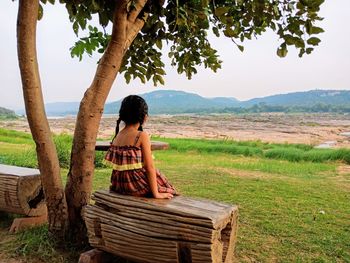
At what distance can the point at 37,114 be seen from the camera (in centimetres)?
350

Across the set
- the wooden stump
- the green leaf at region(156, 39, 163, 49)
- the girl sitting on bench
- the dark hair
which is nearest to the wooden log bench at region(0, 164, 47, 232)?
the wooden stump

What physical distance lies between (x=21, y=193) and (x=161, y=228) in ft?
6.55

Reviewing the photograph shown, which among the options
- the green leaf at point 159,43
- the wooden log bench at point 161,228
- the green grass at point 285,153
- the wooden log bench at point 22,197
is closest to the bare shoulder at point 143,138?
the wooden log bench at point 161,228

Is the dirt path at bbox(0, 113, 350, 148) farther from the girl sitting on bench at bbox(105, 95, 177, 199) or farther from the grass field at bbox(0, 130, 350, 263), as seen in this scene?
the girl sitting on bench at bbox(105, 95, 177, 199)

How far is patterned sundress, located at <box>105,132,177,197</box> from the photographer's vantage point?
310 centimetres

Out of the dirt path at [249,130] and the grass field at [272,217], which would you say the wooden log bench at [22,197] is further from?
the dirt path at [249,130]

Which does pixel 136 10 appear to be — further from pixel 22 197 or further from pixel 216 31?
pixel 22 197

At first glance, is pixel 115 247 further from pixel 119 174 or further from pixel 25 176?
pixel 25 176

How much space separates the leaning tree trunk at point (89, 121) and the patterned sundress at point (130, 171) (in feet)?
1.73

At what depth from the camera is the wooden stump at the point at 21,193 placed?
4109 mm

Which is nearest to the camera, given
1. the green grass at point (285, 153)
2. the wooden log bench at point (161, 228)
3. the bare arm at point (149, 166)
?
the wooden log bench at point (161, 228)

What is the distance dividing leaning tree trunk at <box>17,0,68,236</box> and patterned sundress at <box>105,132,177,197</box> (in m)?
0.72

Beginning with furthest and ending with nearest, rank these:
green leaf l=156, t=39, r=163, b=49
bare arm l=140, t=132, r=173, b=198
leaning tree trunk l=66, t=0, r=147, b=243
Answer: green leaf l=156, t=39, r=163, b=49 < leaning tree trunk l=66, t=0, r=147, b=243 < bare arm l=140, t=132, r=173, b=198

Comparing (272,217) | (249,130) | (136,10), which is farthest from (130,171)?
(249,130)
